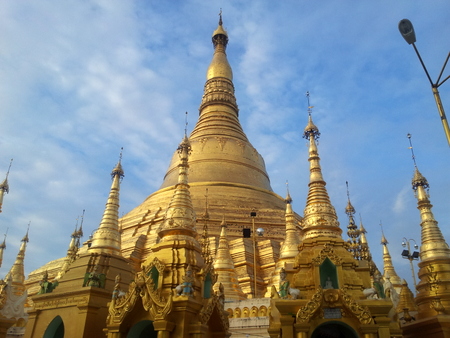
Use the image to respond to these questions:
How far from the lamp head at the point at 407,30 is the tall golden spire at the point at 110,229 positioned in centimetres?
1334

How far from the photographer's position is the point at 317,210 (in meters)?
14.4

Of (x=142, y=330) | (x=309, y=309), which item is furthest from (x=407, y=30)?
(x=142, y=330)

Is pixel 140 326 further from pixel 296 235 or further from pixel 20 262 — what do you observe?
pixel 20 262

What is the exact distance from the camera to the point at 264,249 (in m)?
26.7

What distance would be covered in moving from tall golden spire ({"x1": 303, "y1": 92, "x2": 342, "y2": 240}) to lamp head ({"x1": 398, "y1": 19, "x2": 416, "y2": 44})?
7.97 m

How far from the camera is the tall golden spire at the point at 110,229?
16.6 meters

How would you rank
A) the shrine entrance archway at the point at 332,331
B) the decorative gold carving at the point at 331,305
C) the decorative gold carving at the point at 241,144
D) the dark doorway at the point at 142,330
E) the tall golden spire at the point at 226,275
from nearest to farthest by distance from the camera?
the decorative gold carving at the point at 331,305, the shrine entrance archway at the point at 332,331, the dark doorway at the point at 142,330, the tall golden spire at the point at 226,275, the decorative gold carving at the point at 241,144

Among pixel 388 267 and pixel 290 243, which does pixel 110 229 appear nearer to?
pixel 290 243

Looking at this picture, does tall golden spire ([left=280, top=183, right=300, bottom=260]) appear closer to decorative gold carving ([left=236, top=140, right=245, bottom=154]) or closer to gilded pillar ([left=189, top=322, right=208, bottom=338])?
gilded pillar ([left=189, top=322, right=208, bottom=338])

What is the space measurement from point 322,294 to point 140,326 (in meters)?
5.27

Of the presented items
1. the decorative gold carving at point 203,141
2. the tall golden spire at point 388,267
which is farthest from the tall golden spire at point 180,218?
the decorative gold carving at point 203,141

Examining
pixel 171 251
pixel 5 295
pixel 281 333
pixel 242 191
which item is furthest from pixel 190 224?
pixel 242 191

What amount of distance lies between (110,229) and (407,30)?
1371 centimetres

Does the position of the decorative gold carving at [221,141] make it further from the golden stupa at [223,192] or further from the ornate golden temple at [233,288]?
the ornate golden temple at [233,288]
